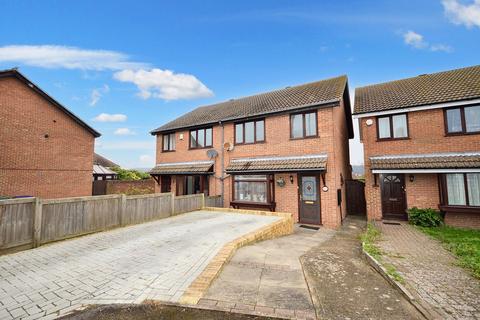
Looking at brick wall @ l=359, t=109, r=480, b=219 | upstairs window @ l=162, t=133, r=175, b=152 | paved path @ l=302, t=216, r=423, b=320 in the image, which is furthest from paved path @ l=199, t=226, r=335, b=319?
upstairs window @ l=162, t=133, r=175, b=152

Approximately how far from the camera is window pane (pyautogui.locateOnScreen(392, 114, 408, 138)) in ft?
37.8

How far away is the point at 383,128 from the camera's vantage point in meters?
12.0

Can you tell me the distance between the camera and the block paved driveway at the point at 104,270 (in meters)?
3.45

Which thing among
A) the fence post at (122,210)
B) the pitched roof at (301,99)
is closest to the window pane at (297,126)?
the pitched roof at (301,99)

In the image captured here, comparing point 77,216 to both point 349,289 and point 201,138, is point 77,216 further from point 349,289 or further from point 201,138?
point 201,138

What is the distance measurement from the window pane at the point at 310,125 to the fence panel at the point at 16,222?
1127 centimetres

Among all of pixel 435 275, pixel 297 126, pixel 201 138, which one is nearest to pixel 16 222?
pixel 435 275

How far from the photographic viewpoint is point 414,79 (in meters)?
14.5

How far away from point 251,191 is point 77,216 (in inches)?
330

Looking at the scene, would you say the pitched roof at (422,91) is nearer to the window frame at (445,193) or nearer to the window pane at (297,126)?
the window pane at (297,126)

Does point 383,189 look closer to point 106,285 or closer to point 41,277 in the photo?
point 106,285

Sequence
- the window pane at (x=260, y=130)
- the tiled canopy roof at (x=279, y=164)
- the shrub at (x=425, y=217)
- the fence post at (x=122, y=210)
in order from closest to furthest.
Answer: the fence post at (x=122, y=210) → the shrub at (x=425, y=217) → the tiled canopy roof at (x=279, y=164) → the window pane at (x=260, y=130)

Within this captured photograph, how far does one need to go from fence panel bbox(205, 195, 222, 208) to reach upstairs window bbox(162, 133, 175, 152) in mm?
5763

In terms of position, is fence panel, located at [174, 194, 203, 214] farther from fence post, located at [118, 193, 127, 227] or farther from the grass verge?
the grass verge
